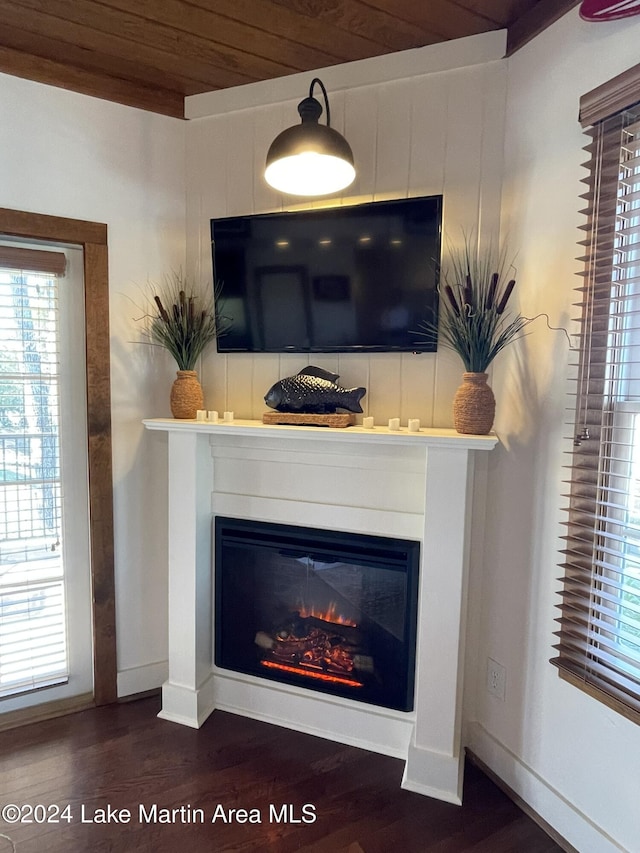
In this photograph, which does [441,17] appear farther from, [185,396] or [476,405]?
[185,396]

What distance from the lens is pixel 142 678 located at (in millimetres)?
2348

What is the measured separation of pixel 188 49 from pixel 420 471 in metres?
1.77

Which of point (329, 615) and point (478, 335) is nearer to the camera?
point (478, 335)

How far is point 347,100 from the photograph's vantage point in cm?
200

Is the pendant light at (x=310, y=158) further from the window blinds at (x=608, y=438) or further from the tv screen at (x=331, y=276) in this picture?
the window blinds at (x=608, y=438)

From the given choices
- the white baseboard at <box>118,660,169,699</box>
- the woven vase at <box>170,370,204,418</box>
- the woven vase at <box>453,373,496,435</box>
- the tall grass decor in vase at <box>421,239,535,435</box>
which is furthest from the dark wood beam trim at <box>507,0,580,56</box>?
the white baseboard at <box>118,660,169,699</box>

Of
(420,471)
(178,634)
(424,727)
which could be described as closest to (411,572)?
(420,471)

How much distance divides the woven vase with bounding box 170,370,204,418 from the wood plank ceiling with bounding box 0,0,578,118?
3.78 ft

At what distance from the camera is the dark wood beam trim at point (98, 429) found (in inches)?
82.4

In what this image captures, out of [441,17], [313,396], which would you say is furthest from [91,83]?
[313,396]

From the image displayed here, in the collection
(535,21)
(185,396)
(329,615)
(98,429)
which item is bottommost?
(329,615)

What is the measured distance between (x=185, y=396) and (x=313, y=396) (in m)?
0.57

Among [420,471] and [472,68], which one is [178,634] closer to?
[420,471]

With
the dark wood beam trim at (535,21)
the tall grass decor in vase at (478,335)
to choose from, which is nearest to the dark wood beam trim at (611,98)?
the dark wood beam trim at (535,21)
